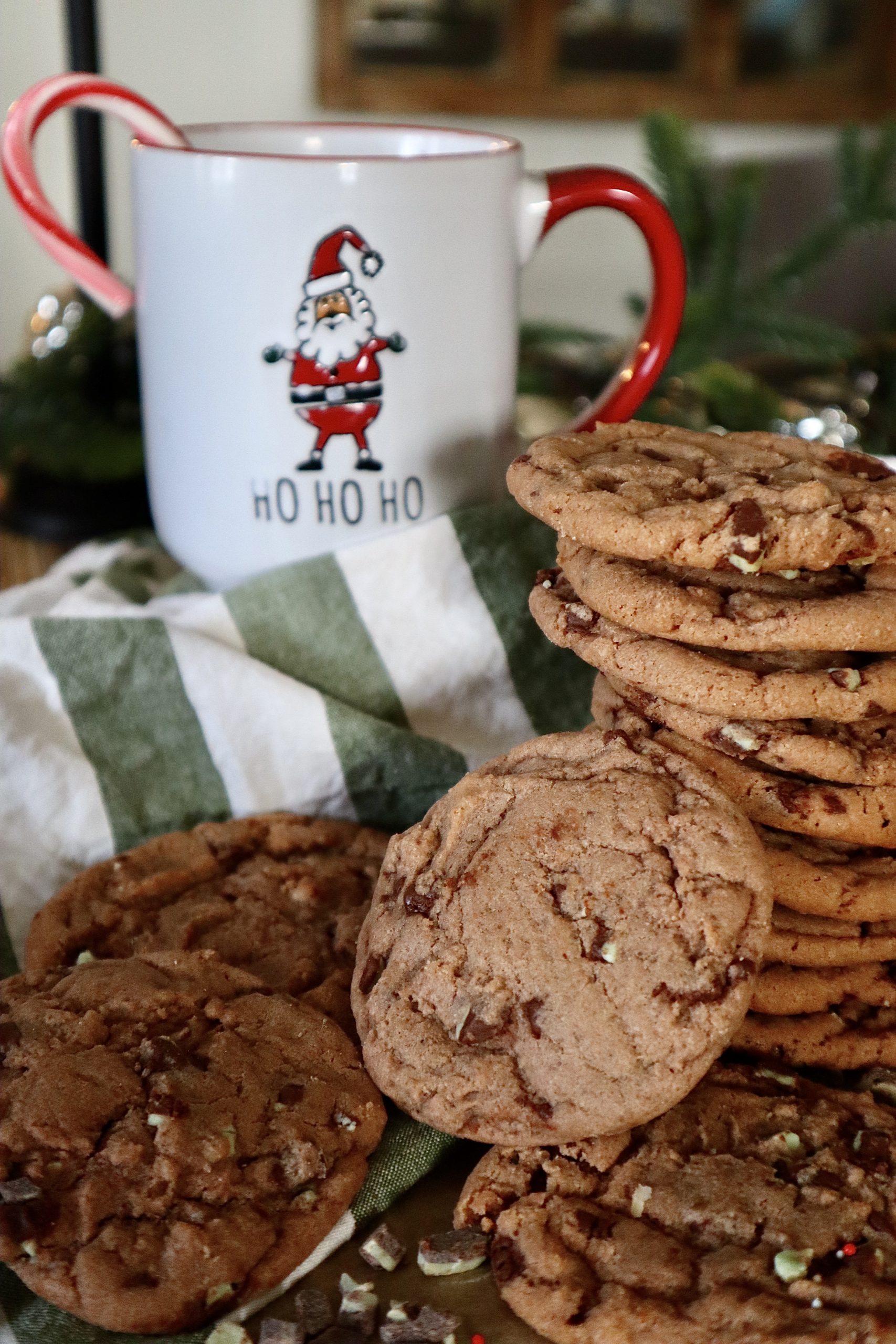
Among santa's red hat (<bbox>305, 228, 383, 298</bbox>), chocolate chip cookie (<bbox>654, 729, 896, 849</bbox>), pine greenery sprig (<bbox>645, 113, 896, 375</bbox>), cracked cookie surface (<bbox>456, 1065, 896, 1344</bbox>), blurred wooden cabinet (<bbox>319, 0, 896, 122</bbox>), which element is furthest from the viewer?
blurred wooden cabinet (<bbox>319, 0, 896, 122</bbox>)

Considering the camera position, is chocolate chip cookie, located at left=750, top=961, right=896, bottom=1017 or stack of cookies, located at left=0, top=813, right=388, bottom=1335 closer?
stack of cookies, located at left=0, top=813, right=388, bottom=1335

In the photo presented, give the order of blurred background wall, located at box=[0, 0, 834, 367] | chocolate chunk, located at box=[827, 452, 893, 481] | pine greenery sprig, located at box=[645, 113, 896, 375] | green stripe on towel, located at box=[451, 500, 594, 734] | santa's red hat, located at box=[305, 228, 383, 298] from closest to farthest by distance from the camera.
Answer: chocolate chunk, located at box=[827, 452, 893, 481], santa's red hat, located at box=[305, 228, 383, 298], green stripe on towel, located at box=[451, 500, 594, 734], pine greenery sprig, located at box=[645, 113, 896, 375], blurred background wall, located at box=[0, 0, 834, 367]

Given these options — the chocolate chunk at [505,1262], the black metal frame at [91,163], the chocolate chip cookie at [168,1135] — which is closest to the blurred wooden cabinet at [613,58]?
the black metal frame at [91,163]

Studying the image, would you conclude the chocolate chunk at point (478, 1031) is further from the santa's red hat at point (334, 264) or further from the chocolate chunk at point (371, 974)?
the santa's red hat at point (334, 264)

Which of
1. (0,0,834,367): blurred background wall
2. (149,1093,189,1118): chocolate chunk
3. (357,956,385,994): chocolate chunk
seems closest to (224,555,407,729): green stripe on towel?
(357,956,385,994): chocolate chunk

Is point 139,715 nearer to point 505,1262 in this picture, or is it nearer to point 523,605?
point 523,605

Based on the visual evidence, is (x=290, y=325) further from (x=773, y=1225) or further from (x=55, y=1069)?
(x=773, y=1225)

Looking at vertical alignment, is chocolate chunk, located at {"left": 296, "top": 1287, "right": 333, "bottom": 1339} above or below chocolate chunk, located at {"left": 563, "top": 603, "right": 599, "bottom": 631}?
below

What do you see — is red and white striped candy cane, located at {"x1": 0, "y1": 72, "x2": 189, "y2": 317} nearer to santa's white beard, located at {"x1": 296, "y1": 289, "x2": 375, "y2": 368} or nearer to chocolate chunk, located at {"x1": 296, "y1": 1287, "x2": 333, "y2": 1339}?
santa's white beard, located at {"x1": 296, "y1": 289, "x2": 375, "y2": 368}
